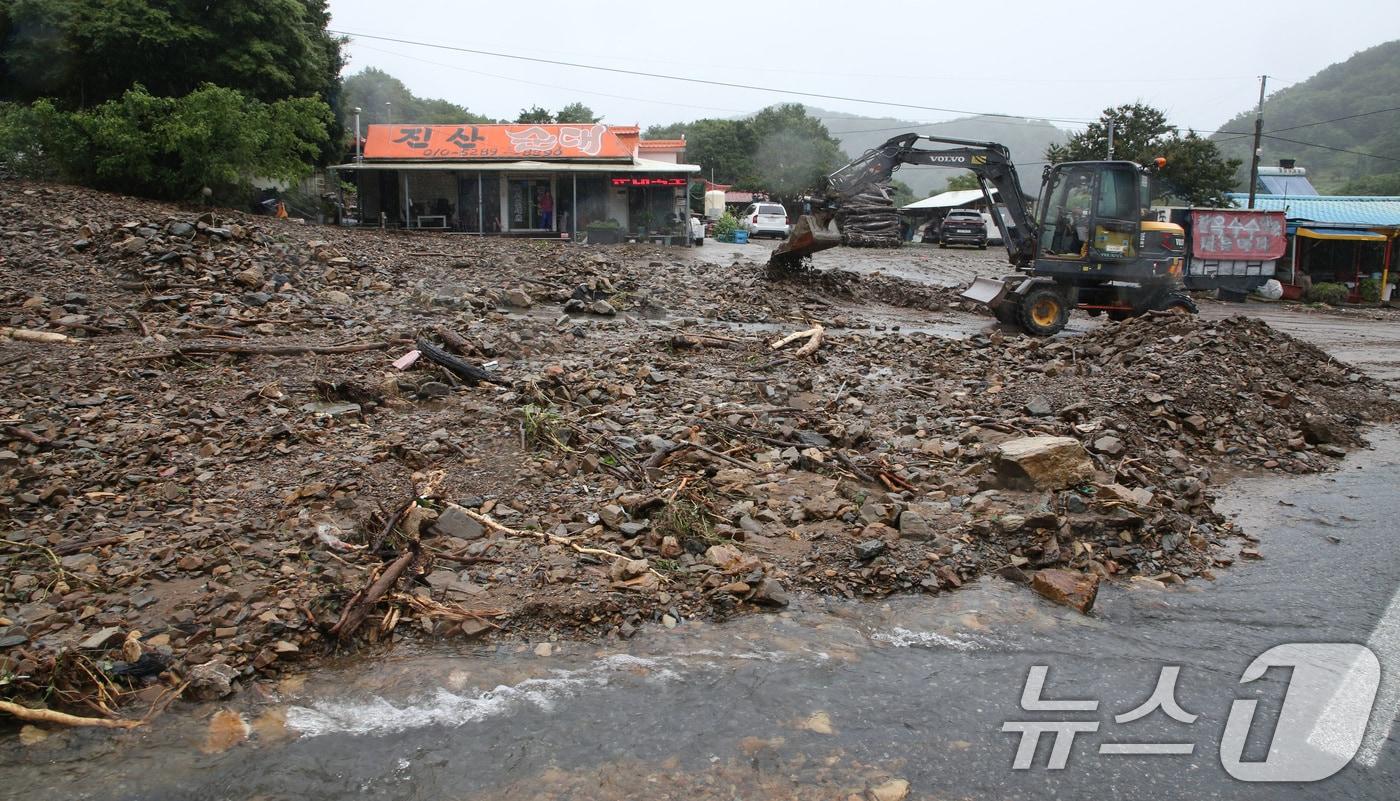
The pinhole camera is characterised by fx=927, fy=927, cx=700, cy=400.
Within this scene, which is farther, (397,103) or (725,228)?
(397,103)

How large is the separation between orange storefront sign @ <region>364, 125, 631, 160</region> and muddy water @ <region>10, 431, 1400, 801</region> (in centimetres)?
2443

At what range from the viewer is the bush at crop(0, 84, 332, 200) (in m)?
17.4

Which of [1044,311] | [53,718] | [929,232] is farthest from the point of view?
[929,232]

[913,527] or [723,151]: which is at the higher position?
[723,151]

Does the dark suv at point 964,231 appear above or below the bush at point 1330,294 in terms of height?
above

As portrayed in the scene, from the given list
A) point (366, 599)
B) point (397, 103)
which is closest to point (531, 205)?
point (366, 599)

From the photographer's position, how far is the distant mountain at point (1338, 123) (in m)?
62.8

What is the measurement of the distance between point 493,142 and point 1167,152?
886 inches

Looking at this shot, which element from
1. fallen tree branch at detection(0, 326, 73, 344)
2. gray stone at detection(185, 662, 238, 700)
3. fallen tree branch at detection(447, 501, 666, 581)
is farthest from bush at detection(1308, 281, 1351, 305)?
gray stone at detection(185, 662, 238, 700)

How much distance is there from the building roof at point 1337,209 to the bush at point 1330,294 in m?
2.19

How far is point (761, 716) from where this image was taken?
400cm

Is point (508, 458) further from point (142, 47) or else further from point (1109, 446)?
point (142, 47)

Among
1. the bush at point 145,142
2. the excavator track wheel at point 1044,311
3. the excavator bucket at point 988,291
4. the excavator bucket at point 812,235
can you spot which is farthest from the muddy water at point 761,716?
the bush at point 145,142

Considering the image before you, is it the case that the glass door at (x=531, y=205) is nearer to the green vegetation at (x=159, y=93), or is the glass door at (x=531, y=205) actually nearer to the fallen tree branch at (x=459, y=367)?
the green vegetation at (x=159, y=93)
